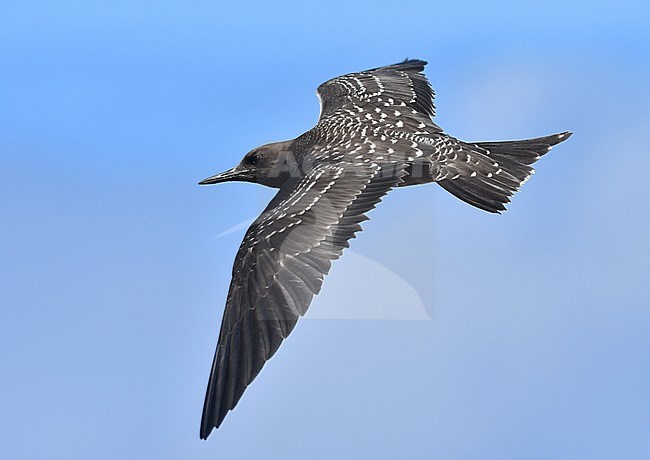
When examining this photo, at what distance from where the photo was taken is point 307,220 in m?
8.39

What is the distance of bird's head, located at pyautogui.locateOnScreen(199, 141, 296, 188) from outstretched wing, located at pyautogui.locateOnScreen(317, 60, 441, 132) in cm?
65

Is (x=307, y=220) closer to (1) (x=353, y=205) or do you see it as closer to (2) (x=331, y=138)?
(1) (x=353, y=205)

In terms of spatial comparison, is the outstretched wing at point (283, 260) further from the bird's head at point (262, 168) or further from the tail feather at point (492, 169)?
the bird's head at point (262, 168)

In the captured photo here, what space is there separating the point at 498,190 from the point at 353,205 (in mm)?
1627

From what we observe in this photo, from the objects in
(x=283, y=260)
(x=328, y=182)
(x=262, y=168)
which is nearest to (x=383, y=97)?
(x=262, y=168)

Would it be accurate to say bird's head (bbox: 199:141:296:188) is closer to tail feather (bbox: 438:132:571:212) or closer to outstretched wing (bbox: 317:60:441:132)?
outstretched wing (bbox: 317:60:441:132)

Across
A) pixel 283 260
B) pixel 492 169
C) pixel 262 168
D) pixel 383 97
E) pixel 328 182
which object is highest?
pixel 383 97

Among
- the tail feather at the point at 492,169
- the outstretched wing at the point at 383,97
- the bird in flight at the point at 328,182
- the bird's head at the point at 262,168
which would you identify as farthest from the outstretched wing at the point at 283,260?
the outstretched wing at the point at 383,97

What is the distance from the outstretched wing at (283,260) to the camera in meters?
7.48

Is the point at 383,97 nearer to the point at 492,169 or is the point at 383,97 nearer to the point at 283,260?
the point at 492,169

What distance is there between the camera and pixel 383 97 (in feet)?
37.1

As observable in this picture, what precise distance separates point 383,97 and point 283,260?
149 inches

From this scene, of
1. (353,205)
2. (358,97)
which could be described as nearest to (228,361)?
(353,205)

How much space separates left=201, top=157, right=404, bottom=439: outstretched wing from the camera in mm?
7477
